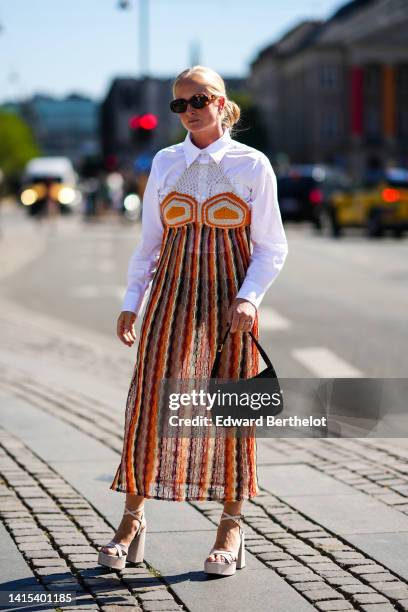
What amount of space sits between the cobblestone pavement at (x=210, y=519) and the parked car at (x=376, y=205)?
26123 mm

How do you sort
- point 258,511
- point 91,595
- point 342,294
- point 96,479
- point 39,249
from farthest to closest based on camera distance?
point 39,249, point 342,294, point 96,479, point 258,511, point 91,595

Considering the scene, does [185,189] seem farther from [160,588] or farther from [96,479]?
[96,479]

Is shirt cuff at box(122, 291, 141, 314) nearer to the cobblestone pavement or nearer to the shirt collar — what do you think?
the shirt collar

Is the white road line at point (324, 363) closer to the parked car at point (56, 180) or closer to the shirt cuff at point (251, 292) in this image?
the shirt cuff at point (251, 292)

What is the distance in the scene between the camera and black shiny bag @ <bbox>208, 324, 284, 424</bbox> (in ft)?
14.5

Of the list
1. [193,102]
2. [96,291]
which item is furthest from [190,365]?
[96,291]

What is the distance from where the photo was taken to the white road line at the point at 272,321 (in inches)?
556

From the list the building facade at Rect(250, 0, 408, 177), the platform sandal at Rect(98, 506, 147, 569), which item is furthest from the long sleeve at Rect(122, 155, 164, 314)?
the building facade at Rect(250, 0, 408, 177)

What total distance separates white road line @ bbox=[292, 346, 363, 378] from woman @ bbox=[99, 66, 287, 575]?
594 centimetres

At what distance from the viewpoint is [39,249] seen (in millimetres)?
32375

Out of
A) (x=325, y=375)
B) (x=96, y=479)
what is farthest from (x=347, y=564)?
(x=325, y=375)

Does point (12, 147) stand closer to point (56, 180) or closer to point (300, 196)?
point (56, 180)

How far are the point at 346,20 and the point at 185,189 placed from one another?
11403 cm

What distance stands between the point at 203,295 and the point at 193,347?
17 cm
